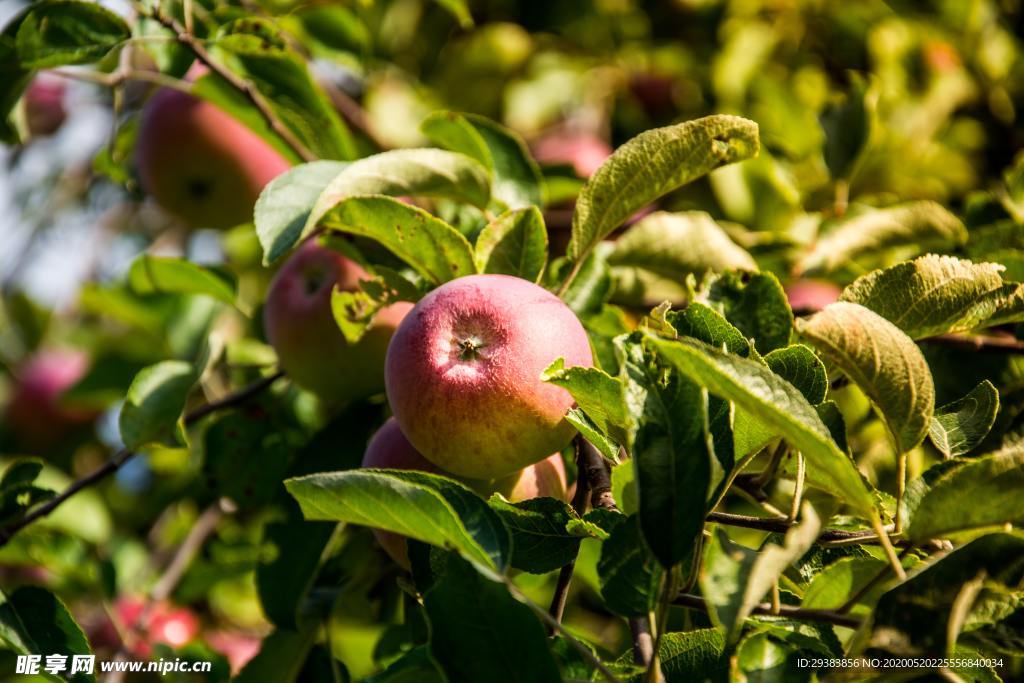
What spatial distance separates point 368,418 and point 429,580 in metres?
0.39

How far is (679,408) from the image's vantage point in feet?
2.24

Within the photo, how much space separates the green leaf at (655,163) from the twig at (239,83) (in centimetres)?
51

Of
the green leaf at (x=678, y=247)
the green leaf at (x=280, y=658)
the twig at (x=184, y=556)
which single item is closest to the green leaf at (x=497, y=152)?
the green leaf at (x=678, y=247)

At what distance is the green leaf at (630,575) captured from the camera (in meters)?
0.71

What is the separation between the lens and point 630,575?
0.71 meters

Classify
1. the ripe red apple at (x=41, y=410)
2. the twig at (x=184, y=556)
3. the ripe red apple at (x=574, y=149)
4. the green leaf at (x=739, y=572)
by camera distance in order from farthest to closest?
the ripe red apple at (x=41, y=410)
the ripe red apple at (x=574, y=149)
the twig at (x=184, y=556)
the green leaf at (x=739, y=572)

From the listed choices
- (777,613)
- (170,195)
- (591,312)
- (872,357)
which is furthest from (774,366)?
(170,195)

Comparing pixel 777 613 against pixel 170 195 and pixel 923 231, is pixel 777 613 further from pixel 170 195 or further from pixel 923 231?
pixel 170 195

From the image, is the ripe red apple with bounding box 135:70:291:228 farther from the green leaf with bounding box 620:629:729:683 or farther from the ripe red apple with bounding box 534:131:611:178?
the green leaf with bounding box 620:629:729:683

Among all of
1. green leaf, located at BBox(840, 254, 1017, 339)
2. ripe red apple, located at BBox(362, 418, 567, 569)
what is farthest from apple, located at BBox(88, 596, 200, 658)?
green leaf, located at BBox(840, 254, 1017, 339)

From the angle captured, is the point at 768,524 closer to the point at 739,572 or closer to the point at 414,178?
the point at 739,572

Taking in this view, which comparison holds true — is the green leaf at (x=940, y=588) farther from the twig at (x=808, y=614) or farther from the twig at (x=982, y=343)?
the twig at (x=982, y=343)

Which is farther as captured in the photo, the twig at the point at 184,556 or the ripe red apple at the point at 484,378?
the twig at the point at 184,556

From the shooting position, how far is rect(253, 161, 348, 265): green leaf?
0.89m
